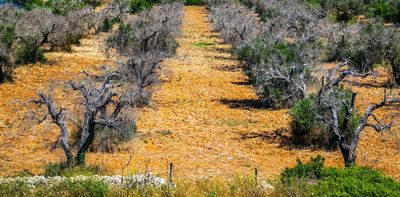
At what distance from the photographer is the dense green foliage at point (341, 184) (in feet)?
27.8

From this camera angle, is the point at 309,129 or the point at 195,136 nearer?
the point at 309,129

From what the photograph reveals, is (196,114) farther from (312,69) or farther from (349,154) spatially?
(349,154)

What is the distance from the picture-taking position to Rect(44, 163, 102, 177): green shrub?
36.4 feet

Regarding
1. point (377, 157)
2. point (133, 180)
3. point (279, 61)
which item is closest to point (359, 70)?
point (279, 61)

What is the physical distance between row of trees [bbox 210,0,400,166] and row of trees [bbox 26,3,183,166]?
3.65m

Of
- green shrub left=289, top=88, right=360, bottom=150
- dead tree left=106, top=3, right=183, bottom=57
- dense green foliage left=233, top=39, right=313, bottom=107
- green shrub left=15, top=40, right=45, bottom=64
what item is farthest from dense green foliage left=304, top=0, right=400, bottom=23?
green shrub left=289, top=88, right=360, bottom=150

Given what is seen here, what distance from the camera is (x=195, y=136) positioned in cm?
1541

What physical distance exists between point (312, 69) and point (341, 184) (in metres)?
11.9

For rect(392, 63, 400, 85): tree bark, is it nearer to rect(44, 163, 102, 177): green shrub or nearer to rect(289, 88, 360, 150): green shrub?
rect(289, 88, 360, 150): green shrub

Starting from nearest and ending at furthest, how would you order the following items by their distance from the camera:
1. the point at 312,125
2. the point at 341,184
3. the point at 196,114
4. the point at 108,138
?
the point at 341,184, the point at 108,138, the point at 312,125, the point at 196,114

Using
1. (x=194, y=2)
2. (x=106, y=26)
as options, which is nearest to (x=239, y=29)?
(x=106, y=26)

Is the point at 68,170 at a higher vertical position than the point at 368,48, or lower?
lower

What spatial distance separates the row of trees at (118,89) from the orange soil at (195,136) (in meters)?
0.60

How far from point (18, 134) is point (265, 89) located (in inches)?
316
